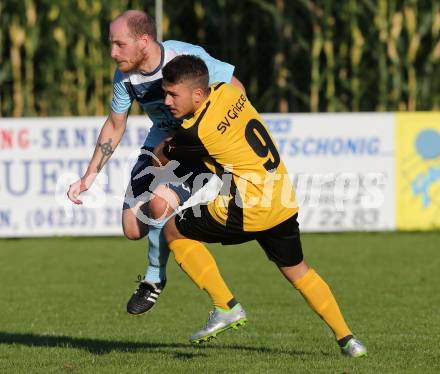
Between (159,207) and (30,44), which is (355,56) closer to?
(30,44)

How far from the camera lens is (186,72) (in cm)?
700

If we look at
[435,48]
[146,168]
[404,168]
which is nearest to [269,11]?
[435,48]

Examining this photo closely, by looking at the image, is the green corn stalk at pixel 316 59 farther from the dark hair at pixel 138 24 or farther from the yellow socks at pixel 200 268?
the yellow socks at pixel 200 268

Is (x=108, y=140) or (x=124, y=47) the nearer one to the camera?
(x=124, y=47)

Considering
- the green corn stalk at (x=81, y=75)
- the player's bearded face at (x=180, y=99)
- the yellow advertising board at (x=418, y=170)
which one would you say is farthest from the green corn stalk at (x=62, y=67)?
the player's bearded face at (x=180, y=99)

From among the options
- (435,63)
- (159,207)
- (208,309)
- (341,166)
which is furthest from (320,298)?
(435,63)

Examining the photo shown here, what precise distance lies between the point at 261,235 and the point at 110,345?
190 centimetres

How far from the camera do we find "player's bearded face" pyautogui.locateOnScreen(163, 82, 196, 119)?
6.98m

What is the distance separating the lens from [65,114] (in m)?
21.6

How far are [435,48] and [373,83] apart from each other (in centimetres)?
131

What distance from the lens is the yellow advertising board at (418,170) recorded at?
17.3 metres

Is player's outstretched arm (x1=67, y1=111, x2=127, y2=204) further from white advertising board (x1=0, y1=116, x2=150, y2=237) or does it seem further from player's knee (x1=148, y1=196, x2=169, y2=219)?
white advertising board (x1=0, y1=116, x2=150, y2=237)

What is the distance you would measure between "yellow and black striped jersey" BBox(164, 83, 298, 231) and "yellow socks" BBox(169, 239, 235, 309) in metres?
0.37

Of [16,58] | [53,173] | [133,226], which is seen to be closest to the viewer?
[133,226]
